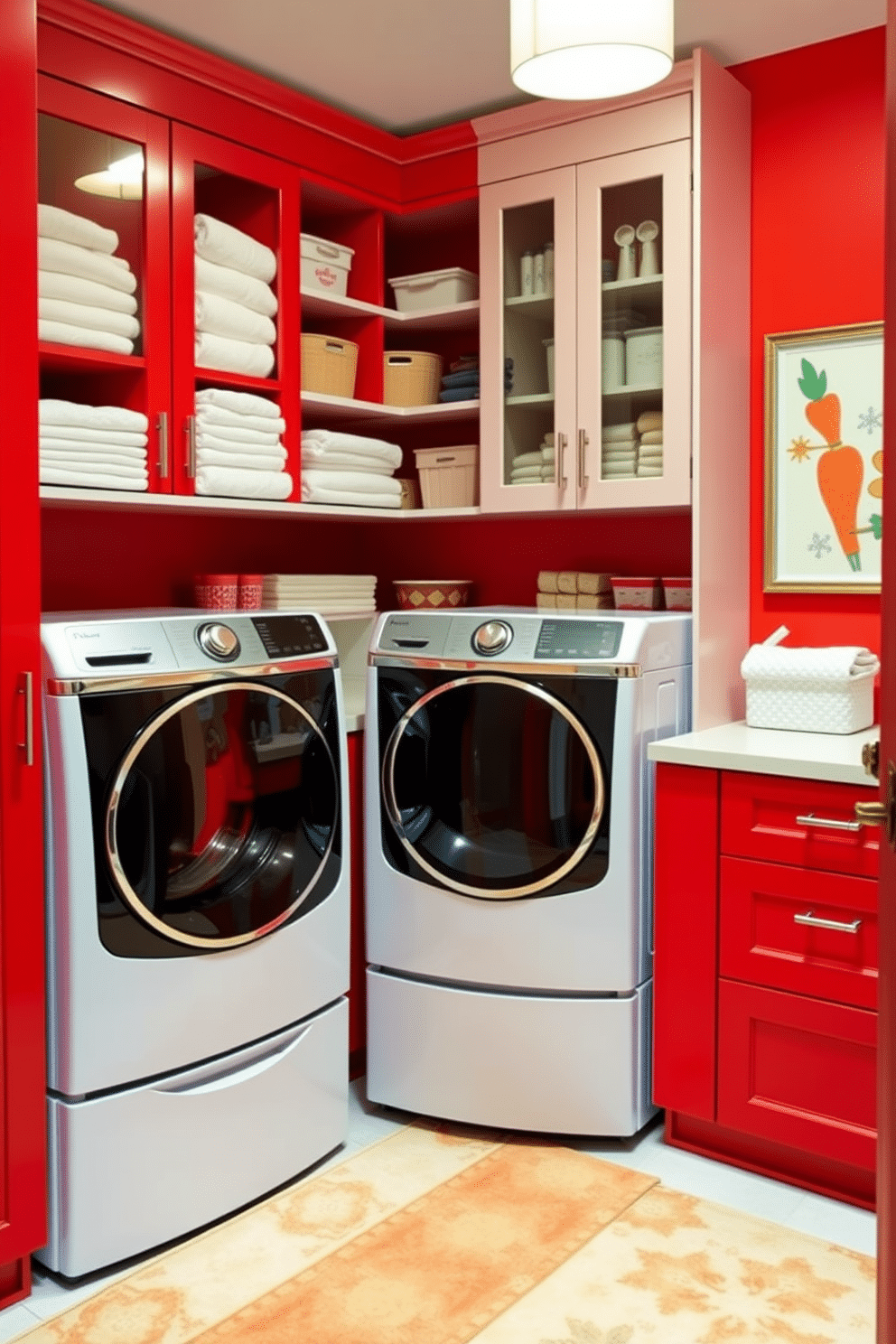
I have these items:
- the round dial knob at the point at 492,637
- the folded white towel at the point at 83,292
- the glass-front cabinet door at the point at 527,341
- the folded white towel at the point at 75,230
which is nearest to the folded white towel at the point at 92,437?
the folded white towel at the point at 83,292

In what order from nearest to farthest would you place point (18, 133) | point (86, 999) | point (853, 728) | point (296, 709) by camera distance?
point (18, 133) < point (86, 999) < point (296, 709) < point (853, 728)

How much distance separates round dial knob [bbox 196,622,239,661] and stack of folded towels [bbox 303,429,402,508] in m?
0.69

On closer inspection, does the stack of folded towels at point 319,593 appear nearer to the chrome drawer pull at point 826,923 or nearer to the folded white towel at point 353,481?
the folded white towel at point 353,481

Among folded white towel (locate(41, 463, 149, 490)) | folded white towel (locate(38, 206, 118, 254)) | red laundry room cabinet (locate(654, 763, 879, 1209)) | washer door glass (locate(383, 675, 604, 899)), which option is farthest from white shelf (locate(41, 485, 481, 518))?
red laundry room cabinet (locate(654, 763, 879, 1209))

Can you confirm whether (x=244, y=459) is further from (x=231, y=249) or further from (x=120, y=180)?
(x=120, y=180)

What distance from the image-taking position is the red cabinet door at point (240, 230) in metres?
2.69

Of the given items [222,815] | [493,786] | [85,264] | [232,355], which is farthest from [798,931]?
[85,264]

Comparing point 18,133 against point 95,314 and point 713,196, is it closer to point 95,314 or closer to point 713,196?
point 95,314

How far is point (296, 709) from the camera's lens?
258 centimetres

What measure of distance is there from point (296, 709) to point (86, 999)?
27.7 inches

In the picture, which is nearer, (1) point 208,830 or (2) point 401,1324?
(2) point 401,1324

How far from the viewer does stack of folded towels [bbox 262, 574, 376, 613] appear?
10.2 feet

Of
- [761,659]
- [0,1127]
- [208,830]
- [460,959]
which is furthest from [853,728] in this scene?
Answer: [0,1127]

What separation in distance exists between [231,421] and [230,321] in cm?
23
